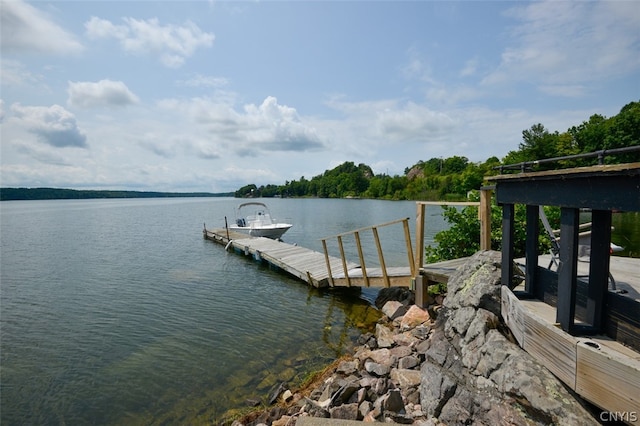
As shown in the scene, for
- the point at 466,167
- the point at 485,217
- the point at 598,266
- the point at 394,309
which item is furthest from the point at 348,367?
the point at 466,167

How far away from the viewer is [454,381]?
4043 millimetres

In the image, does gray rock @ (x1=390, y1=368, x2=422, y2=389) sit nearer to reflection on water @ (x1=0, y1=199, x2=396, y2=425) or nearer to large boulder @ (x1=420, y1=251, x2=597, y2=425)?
large boulder @ (x1=420, y1=251, x2=597, y2=425)

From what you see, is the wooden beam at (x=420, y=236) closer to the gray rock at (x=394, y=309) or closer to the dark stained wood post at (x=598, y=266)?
the gray rock at (x=394, y=309)

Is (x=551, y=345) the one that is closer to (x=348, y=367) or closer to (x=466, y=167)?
(x=348, y=367)

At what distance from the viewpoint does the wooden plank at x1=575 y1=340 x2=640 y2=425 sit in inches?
86.9

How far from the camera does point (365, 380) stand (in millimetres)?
5203

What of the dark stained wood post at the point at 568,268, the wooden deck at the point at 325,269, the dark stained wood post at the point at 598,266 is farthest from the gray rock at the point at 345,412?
the wooden deck at the point at 325,269

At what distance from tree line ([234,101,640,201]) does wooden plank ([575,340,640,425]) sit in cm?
164

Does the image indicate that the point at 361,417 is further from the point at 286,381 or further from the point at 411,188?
the point at 411,188

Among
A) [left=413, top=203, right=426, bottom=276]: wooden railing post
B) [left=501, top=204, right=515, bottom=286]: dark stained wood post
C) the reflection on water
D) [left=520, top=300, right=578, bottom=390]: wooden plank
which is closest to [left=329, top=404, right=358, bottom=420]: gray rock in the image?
the reflection on water

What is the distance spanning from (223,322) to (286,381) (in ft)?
13.1

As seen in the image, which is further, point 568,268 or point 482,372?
point 482,372

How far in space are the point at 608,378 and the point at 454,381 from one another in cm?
195

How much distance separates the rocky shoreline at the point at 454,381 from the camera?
119 inches
